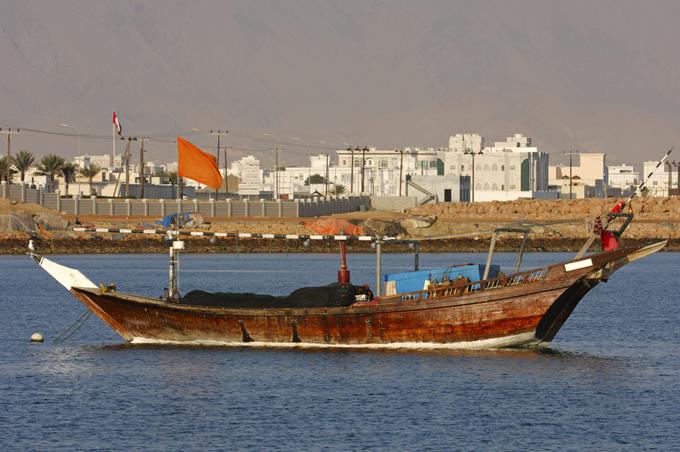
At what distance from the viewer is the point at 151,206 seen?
487 feet

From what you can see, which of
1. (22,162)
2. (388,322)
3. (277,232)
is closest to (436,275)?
(388,322)

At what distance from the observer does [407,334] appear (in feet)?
155

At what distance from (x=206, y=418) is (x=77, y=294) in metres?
15.8

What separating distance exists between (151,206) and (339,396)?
10966 cm

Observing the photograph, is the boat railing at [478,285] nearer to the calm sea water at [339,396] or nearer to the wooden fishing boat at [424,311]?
the wooden fishing boat at [424,311]

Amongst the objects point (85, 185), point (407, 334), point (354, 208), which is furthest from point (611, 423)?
point (85, 185)

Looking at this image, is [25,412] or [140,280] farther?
[140,280]

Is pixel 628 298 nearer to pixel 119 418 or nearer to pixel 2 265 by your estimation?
pixel 119 418

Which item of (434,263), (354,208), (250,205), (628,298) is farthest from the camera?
(354,208)

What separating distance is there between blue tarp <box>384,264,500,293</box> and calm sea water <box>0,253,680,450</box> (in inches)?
98.6

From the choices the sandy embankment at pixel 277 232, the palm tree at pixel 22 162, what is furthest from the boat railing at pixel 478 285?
the palm tree at pixel 22 162

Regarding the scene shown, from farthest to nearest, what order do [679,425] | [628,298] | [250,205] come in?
[250,205] → [628,298] → [679,425]

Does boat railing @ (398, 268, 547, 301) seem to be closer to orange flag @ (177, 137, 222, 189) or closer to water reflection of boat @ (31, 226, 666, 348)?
water reflection of boat @ (31, 226, 666, 348)

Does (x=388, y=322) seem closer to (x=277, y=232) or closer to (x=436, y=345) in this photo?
(x=436, y=345)
